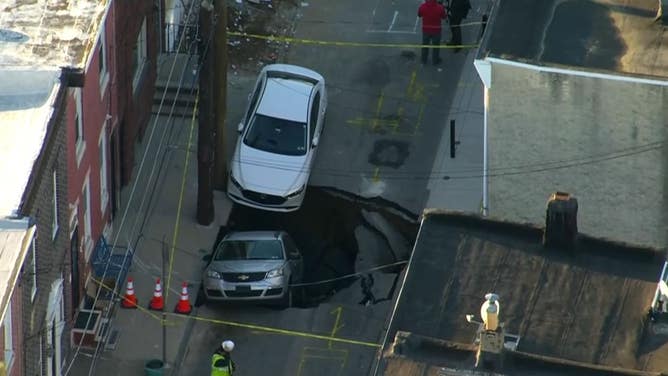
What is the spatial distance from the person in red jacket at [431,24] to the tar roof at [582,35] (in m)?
8.29

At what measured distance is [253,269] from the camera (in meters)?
40.5

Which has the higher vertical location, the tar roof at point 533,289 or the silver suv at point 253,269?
the tar roof at point 533,289

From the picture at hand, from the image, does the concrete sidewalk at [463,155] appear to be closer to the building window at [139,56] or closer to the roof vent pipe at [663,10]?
the roof vent pipe at [663,10]

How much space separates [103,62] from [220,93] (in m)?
2.97

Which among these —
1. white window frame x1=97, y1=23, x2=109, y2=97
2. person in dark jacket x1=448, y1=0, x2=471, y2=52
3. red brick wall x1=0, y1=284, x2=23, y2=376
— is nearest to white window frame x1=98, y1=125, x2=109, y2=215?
white window frame x1=97, y1=23, x2=109, y2=97

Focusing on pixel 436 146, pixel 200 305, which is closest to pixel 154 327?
pixel 200 305

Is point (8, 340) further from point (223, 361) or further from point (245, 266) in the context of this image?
point (245, 266)

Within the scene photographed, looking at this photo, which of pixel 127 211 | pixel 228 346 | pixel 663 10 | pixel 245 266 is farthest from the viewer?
pixel 127 211

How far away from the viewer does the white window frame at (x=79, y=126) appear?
37844 millimetres

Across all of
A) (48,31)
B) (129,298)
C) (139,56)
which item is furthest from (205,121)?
(48,31)

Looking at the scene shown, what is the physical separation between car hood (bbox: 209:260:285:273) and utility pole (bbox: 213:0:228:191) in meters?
3.33

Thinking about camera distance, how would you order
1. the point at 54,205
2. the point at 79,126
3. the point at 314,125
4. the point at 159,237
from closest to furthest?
the point at 54,205
the point at 79,126
the point at 159,237
the point at 314,125

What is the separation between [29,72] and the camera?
34.9 meters

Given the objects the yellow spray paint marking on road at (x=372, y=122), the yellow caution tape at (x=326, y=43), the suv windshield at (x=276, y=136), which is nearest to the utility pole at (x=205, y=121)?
the suv windshield at (x=276, y=136)
